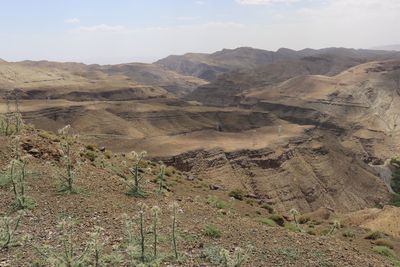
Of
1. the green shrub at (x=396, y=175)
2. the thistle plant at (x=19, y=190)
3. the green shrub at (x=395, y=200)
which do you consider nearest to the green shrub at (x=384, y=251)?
the thistle plant at (x=19, y=190)

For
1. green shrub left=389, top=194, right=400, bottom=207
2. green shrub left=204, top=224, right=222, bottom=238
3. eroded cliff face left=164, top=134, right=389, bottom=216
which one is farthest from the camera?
green shrub left=389, top=194, right=400, bottom=207

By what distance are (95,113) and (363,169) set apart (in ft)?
137

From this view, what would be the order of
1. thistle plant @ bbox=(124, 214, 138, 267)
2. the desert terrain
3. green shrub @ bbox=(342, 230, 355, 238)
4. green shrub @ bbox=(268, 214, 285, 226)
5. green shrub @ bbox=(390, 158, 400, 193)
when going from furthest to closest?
green shrub @ bbox=(390, 158, 400, 193), green shrub @ bbox=(268, 214, 285, 226), green shrub @ bbox=(342, 230, 355, 238), the desert terrain, thistle plant @ bbox=(124, 214, 138, 267)

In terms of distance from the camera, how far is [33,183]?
1425 centimetres

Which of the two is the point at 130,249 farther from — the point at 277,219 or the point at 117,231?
the point at 277,219

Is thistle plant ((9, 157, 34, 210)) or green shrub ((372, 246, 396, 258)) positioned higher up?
thistle plant ((9, 157, 34, 210))

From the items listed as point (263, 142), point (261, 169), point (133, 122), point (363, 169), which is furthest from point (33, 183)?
point (133, 122)

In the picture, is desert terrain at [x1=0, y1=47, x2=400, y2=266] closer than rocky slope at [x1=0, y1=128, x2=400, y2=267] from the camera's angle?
No

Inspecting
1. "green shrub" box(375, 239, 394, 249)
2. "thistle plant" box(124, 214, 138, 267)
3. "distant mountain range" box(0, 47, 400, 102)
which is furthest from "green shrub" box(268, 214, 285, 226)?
"distant mountain range" box(0, 47, 400, 102)

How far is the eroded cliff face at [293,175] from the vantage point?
48281 mm

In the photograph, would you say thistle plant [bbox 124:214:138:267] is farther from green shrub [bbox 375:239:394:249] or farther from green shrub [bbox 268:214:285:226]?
green shrub [bbox 375:239:394:249]

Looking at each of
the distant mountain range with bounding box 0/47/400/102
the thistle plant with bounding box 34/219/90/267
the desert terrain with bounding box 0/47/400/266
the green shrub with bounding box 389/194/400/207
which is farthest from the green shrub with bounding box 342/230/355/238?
the distant mountain range with bounding box 0/47/400/102

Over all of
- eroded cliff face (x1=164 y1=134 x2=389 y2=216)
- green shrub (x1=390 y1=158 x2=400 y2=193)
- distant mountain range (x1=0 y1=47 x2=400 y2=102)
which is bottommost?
green shrub (x1=390 y1=158 x2=400 y2=193)

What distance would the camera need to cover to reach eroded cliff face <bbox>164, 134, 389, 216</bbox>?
158 feet
